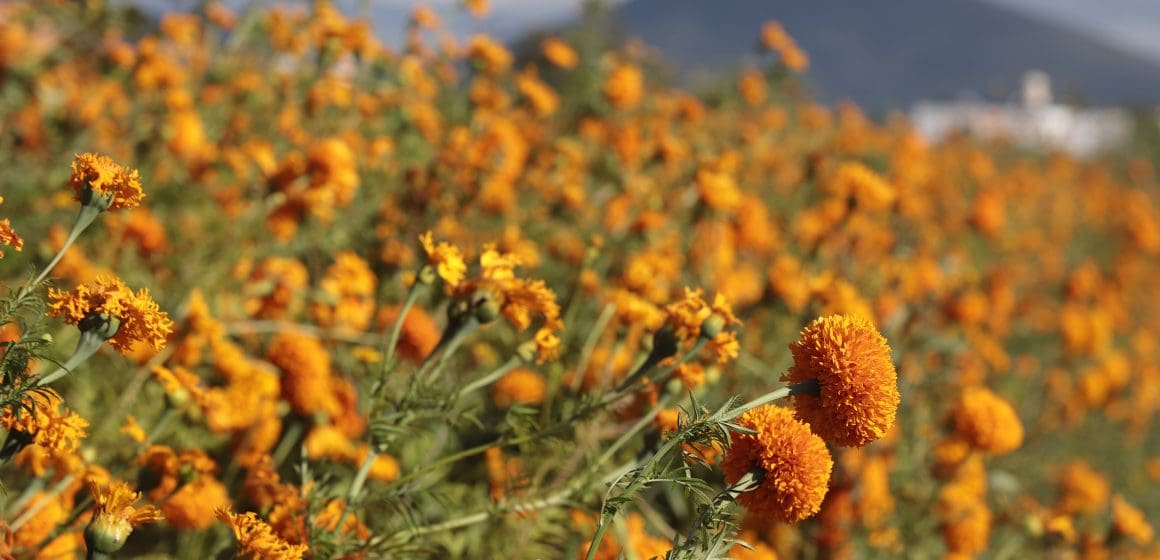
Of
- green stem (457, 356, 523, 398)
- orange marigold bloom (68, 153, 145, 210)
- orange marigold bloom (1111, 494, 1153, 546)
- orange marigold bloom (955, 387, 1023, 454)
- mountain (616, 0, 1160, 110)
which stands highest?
orange marigold bloom (68, 153, 145, 210)

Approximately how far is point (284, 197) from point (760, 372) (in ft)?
4.46

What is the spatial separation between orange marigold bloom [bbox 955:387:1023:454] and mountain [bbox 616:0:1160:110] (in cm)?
8106

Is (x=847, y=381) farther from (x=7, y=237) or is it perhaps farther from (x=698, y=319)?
(x=7, y=237)

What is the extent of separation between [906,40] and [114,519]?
127663 mm

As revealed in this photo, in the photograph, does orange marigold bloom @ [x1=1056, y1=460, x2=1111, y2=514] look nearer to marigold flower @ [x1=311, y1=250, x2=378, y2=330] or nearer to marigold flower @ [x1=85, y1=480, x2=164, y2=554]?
marigold flower @ [x1=311, y1=250, x2=378, y2=330]

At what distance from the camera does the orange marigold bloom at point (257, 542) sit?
1104mm

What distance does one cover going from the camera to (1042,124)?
45.8 feet

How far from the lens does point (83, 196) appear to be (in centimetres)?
114

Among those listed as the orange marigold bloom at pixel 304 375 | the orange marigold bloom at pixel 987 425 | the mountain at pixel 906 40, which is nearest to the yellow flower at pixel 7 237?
the orange marigold bloom at pixel 304 375

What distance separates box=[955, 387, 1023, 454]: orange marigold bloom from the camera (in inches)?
96.6

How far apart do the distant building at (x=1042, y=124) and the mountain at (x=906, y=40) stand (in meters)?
62.4

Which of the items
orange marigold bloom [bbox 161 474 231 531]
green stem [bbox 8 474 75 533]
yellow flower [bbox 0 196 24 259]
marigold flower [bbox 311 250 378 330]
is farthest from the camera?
marigold flower [bbox 311 250 378 330]

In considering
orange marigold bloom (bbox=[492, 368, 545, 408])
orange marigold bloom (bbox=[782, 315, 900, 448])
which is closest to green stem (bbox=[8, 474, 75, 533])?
orange marigold bloom (bbox=[782, 315, 900, 448])

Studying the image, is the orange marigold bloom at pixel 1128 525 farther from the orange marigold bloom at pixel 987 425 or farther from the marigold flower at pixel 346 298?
the marigold flower at pixel 346 298
